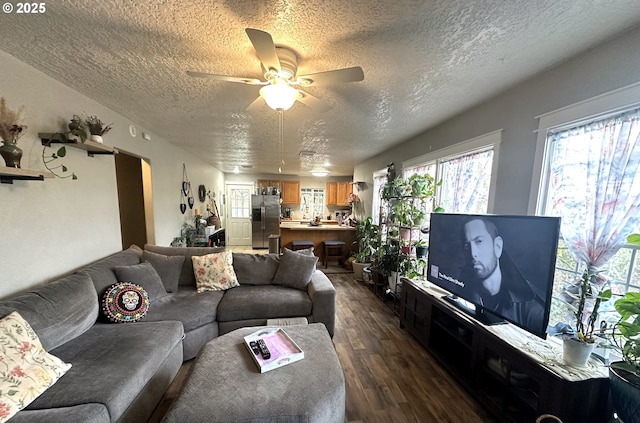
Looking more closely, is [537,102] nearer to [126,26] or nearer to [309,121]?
[309,121]

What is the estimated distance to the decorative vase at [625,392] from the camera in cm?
95

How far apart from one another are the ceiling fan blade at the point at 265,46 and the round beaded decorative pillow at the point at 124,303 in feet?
6.94

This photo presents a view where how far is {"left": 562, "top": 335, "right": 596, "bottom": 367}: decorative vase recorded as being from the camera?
115cm

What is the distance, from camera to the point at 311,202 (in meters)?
7.68

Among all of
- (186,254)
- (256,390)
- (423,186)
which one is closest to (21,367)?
(256,390)

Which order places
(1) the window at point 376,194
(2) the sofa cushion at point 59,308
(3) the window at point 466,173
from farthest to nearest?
(1) the window at point 376,194 < (3) the window at point 466,173 < (2) the sofa cushion at point 59,308

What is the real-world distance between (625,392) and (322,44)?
2301mm

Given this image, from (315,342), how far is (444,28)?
80.8 inches

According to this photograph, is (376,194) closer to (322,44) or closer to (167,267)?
(322,44)

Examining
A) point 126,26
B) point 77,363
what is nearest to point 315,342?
point 77,363

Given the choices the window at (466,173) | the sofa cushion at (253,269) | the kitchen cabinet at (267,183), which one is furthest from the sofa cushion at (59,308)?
the kitchen cabinet at (267,183)

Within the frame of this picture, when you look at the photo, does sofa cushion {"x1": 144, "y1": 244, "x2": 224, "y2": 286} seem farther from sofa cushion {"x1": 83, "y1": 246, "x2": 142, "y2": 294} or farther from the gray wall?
the gray wall

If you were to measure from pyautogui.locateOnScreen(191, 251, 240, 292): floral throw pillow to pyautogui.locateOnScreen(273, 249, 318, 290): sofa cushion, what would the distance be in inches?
20.0

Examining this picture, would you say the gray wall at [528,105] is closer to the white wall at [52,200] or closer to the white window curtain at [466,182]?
the white window curtain at [466,182]
